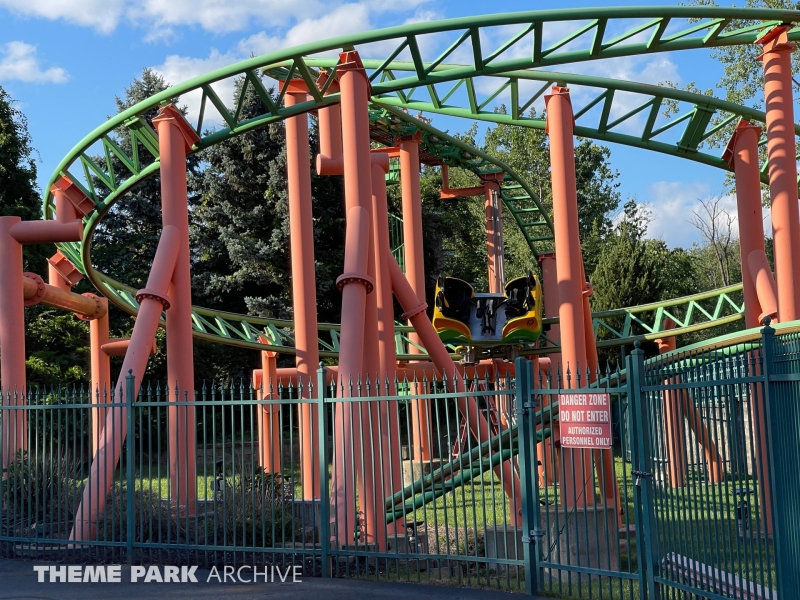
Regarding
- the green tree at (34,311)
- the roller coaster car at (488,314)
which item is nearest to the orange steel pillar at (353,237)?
the roller coaster car at (488,314)

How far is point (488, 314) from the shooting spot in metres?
18.9

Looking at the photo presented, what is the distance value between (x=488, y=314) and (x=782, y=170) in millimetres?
7687

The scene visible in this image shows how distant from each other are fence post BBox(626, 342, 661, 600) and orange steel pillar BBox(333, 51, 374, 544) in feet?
10.2

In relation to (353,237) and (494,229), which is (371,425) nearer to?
(353,237)

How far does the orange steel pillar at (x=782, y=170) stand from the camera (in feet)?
39.7

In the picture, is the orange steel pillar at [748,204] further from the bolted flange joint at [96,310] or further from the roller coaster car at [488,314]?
the bolted flange joint at [96,310]

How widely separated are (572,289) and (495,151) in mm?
33854

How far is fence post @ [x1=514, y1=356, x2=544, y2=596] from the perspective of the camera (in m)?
7.79

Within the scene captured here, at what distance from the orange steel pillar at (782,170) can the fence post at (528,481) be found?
18.2 feet

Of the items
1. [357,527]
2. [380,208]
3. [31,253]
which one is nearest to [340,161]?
[380,208]

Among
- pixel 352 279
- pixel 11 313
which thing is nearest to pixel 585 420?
pixel 352 279

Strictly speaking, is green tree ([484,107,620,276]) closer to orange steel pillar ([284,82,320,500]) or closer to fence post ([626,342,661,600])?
orange steel pillar ([284,82,320,500])

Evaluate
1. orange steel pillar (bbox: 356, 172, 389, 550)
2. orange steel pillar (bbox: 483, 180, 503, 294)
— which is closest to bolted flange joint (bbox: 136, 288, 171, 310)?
orange steel pillar (bbox: 356, 172, 389, 550)

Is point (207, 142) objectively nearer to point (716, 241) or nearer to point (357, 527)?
point (357, 527)
